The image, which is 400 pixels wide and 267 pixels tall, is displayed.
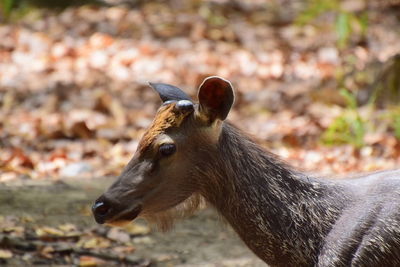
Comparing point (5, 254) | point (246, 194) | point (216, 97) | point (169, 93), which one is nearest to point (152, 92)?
point (5, 254)

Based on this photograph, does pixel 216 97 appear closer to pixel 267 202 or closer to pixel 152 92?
pixel 267 202

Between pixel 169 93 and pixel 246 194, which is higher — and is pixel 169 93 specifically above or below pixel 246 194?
above

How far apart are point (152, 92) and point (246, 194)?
615 centimetres

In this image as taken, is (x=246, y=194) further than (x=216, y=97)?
Yes

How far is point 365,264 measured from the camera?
4.14 meters

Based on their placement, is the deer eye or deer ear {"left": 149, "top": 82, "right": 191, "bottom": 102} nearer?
the deer eye

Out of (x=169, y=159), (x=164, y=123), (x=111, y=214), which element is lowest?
(x=111, y=214)

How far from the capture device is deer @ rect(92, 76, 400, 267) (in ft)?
13.7

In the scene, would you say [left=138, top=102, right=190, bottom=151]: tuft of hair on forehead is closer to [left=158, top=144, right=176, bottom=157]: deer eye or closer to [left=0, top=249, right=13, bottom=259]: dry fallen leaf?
[left=158, top=144, right=176, bottom=157]: deer eye

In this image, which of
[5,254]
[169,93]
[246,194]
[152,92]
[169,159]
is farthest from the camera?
[152,92]

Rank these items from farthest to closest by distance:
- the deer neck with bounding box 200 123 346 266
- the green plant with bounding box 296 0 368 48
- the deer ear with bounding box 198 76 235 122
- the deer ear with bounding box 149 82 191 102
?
the green plant with bounding box 296 0 368 48 < the deer ear with bounding box 149 82 191 102 < the deer neck with bounding box 200 123 346 266 < the deer ear with bounding box 198 76 235 122

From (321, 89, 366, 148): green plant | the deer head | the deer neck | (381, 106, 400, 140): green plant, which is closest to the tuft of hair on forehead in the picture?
the deer head

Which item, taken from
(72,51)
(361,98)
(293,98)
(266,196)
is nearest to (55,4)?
→ (72,51)

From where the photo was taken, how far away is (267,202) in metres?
4.39
